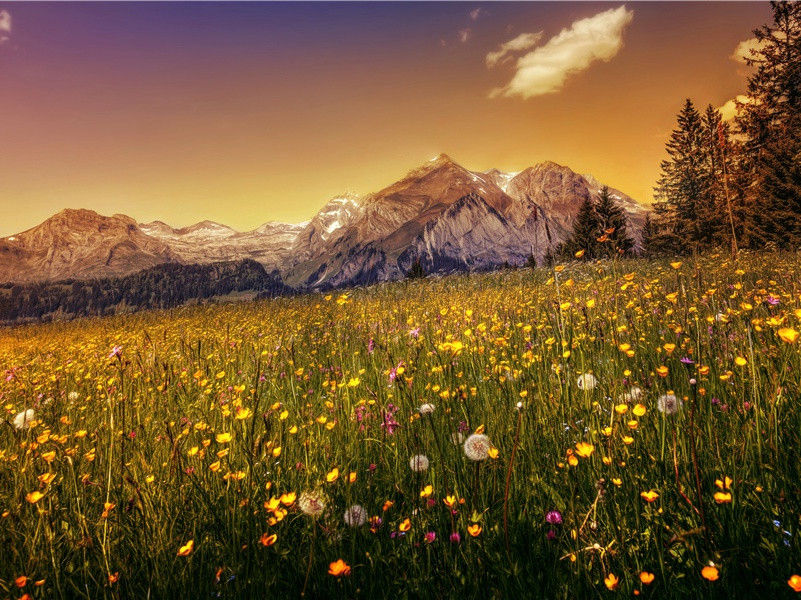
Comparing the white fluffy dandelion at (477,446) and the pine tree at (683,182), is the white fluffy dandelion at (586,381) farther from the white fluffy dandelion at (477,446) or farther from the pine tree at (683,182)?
the pine tree at (683,182)

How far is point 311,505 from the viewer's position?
5.53 feet

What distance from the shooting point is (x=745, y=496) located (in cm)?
156

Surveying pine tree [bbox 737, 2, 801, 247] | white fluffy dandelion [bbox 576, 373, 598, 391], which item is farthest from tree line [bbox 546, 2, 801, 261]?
white fluffy dandelion [bbox 576, 373, 598, 391]

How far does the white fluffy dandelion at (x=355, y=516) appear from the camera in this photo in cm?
165

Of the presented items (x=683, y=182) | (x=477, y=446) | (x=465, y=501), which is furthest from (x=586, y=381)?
(x=683, y=182)

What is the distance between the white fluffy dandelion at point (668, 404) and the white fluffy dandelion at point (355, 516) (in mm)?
1470

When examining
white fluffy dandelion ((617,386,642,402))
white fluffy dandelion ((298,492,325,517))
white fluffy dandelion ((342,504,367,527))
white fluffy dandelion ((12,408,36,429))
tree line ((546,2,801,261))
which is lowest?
white fluffy dandelion ((342,504,367,527))

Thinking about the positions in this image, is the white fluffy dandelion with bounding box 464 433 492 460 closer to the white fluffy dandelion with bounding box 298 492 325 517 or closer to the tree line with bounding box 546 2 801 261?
the white fluffy dandelion with bounding box 298 492 325 517

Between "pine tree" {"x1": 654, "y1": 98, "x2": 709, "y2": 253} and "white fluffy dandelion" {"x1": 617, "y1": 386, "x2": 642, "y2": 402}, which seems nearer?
"white fluffy dandelion" {"x1": 617, "y1": 386, "x2": 642, "y2": 402}

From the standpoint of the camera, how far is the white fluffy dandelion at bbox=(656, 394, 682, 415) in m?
1.85

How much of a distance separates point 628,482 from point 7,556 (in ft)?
9.54

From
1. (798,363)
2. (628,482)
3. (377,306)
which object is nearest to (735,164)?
(377,306)

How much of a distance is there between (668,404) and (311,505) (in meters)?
1.80

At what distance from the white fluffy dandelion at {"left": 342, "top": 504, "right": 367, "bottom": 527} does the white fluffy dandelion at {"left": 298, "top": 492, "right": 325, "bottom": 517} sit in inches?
4.5
